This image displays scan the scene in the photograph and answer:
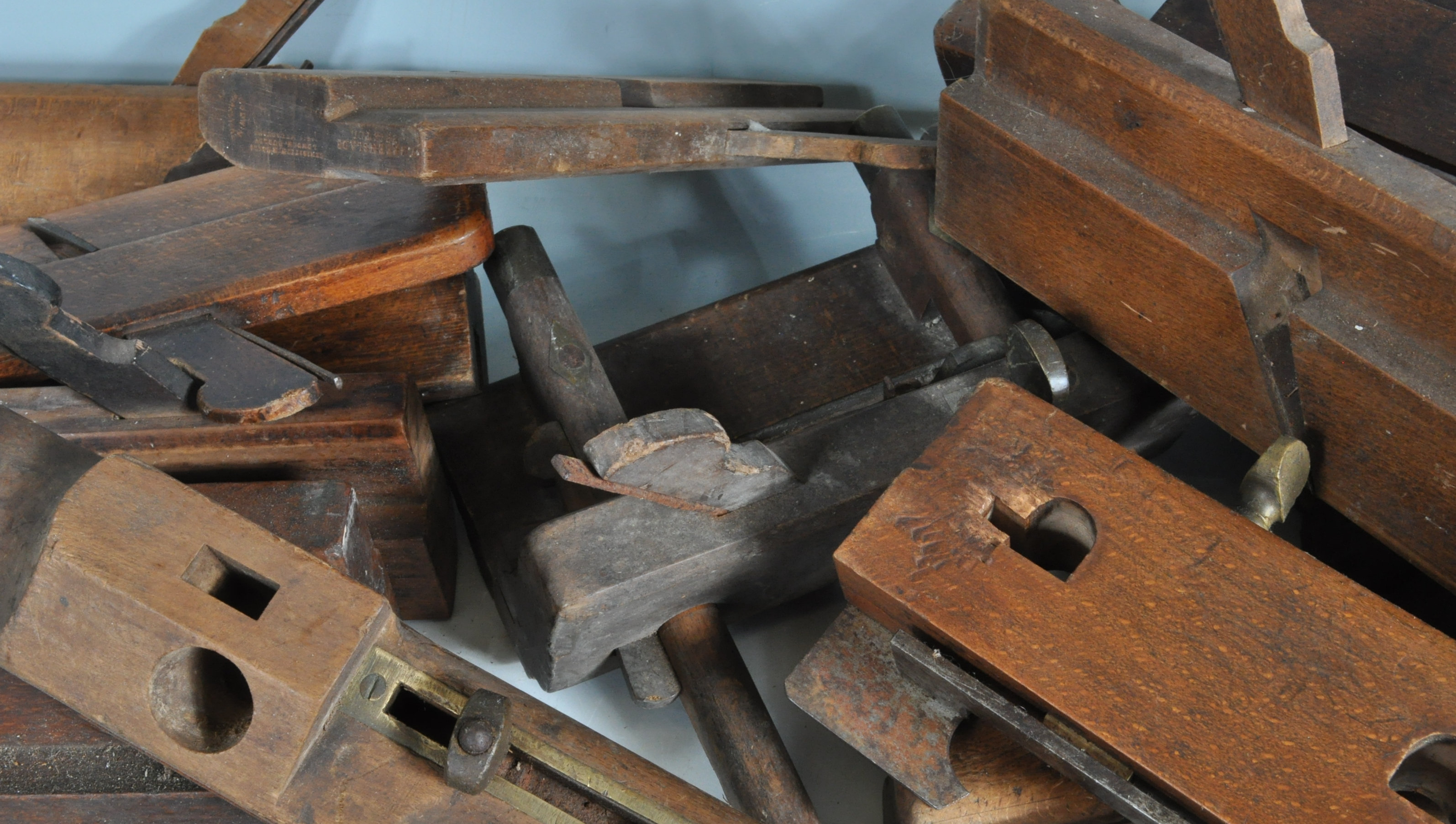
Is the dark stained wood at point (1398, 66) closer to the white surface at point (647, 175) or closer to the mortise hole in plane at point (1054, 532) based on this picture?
the white surface at point (647, 175)

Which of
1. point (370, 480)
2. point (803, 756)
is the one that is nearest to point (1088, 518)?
point (803, 756)

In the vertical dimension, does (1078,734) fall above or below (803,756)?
above

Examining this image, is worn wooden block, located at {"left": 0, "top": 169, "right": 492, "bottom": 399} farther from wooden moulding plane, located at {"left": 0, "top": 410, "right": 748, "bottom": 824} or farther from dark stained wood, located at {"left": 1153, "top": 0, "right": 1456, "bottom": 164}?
dark stained wood, located at {"left": 1153, "top": 0, "right": 1456, "bottom": 164}

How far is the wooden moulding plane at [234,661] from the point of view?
105cm

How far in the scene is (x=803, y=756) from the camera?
5.56 ft

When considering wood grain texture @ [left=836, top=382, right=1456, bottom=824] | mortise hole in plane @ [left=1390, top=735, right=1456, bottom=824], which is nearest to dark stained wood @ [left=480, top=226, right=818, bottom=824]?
wood grain texture @ [left=836, top=382, right=1456, bottom=824]

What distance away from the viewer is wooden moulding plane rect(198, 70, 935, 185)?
124 centimetres

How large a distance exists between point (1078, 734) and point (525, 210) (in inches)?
60.5

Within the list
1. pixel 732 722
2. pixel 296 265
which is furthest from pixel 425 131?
pixel 732 722

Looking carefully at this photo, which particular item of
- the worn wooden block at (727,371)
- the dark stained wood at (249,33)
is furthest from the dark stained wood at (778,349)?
the dark stained wood at (249,33)

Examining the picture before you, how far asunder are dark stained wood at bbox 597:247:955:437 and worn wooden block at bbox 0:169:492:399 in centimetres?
30

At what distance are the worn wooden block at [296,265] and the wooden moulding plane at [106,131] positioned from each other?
18cm

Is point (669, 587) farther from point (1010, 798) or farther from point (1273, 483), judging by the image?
point (1273, 483)

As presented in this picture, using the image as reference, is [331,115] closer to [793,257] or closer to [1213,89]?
[1213,89]
